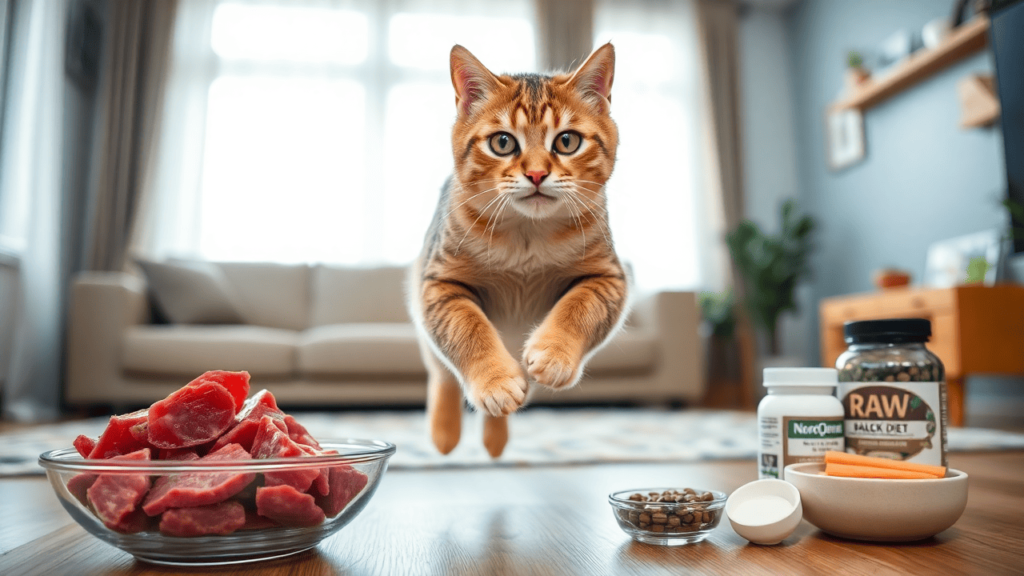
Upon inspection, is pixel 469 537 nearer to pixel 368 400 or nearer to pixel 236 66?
pixel 368 400

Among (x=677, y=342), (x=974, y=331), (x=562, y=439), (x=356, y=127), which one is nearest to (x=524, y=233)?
(x=562, y=439)

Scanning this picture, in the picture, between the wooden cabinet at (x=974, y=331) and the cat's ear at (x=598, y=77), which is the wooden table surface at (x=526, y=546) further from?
the wooden cabinet at (x=974, y=331)

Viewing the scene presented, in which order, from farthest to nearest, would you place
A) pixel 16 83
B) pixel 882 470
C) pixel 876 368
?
pixel 16 83
pixel 876 368
pixel 882 470

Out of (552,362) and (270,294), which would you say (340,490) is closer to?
(552,362)

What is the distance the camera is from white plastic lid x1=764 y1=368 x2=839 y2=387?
3.13 ft

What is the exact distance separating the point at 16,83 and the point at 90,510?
369 centimetres

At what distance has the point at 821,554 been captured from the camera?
76 cm

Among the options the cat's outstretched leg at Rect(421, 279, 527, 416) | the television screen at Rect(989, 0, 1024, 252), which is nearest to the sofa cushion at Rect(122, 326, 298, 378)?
the cat's outstretched leg at Rect(421, 279, 527, 416)

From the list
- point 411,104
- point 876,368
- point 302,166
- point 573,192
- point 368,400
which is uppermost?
point 411,104

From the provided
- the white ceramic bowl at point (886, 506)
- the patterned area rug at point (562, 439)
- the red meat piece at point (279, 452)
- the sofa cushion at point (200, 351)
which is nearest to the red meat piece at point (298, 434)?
the red meat piece at point (279, 452)

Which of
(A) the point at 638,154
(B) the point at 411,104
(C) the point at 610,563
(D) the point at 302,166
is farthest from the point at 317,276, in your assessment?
(C) the point at 610,563

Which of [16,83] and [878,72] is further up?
[878,72]

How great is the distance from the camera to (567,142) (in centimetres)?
103

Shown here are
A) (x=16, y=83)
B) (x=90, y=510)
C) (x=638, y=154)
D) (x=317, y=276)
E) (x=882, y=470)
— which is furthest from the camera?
(x=638, y=154)
